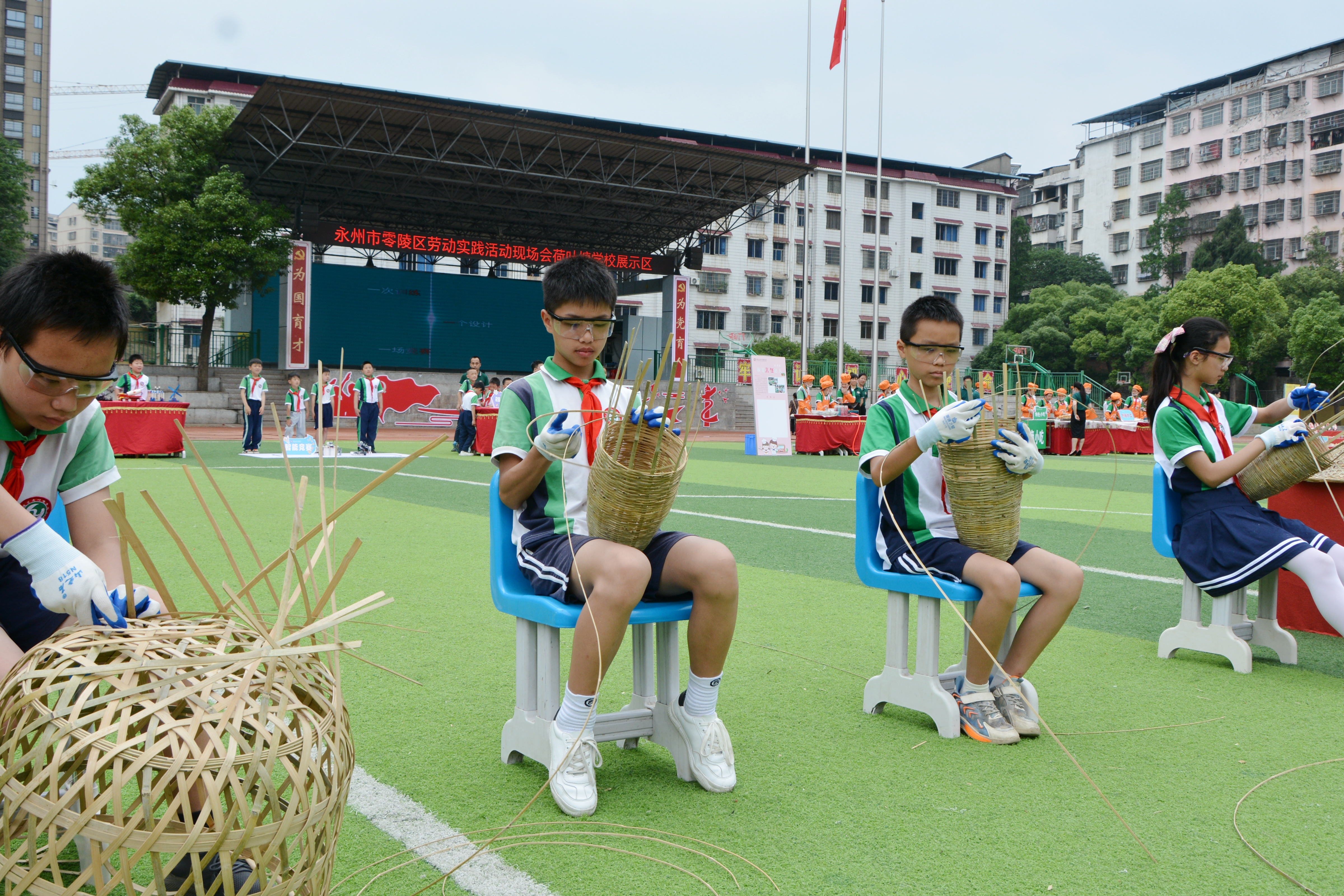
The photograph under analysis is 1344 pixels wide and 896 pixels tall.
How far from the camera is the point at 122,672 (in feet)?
4.33

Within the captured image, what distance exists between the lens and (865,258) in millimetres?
51344

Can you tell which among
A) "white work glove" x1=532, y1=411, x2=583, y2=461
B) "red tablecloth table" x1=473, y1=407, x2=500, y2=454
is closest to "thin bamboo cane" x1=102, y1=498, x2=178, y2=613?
"white work glove" x1=532, y1=411, x2=583, y2=461

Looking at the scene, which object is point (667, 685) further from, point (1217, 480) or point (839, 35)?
point (839, 35)

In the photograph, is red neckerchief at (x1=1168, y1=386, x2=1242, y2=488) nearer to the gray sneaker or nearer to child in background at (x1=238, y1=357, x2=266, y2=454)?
the gray sneaker

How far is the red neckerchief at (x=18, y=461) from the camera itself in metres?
1.98

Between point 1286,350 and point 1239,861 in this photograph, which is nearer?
point 1239,861

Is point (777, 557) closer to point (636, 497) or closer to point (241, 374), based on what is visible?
point (636, 497)

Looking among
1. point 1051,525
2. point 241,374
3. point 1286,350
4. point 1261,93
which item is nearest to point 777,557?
point 1051,525

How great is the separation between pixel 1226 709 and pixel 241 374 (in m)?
25.4

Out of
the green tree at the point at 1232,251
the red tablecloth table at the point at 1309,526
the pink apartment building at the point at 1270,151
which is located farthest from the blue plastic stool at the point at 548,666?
Result: the pink apartment building at the point at 1270,151

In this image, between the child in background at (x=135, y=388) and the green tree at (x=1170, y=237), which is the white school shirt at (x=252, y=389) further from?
the green tree at (x=1170, y=237)

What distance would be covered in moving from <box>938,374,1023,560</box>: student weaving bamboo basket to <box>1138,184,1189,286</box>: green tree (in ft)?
206

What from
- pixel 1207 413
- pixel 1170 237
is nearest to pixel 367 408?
pixel 1207 413

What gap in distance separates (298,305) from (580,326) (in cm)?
2375
